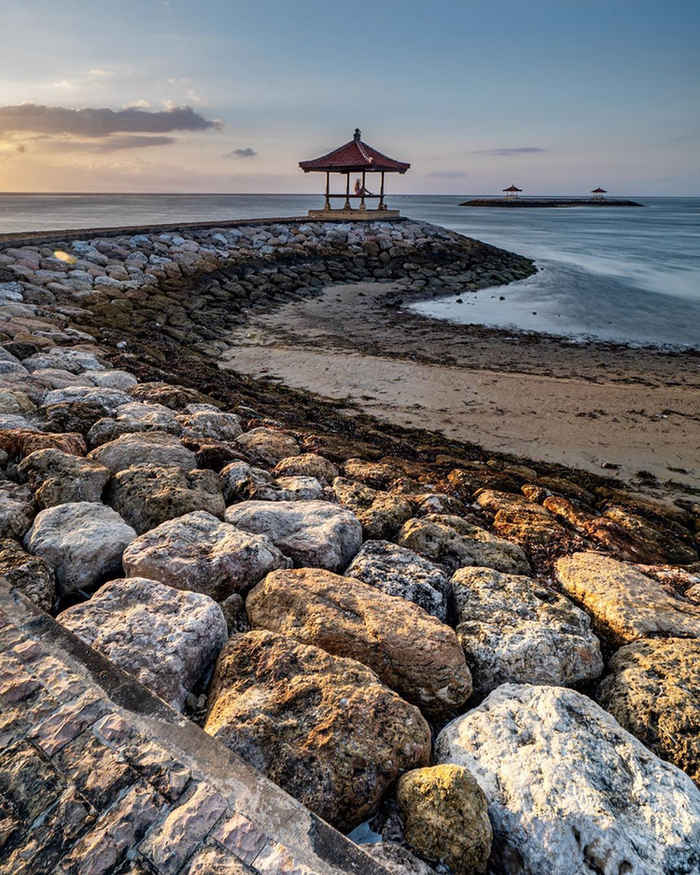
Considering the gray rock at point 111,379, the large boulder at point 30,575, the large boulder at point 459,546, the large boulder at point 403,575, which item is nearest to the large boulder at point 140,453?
the large boulder at point 30,575

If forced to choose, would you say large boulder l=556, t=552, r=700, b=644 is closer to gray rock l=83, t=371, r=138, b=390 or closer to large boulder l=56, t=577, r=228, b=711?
large boulder l=56, t=577, r=228, b=711

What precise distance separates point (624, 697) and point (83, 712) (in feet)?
6.50

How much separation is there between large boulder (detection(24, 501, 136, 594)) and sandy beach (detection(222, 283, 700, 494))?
467 cm

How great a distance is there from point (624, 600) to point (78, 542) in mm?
2764

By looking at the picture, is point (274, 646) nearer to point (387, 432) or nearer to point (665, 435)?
point (387, 432)

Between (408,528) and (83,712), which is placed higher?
(83,712)

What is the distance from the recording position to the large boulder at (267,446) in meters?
4.32

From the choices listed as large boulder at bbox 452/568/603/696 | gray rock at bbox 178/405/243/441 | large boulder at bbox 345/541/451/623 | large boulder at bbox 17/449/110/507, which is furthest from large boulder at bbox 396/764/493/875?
gray rock at bbox 178/405/243/441

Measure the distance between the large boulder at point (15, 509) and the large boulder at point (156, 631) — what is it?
0.82 m

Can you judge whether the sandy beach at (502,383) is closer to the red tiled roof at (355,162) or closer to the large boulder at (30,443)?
the large boulder at (30,443)

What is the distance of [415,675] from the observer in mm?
1938

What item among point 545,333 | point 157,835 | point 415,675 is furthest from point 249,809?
point 545,333

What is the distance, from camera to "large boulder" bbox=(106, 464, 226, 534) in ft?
9.39

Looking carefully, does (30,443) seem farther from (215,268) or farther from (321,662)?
(215,268)
